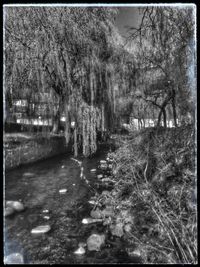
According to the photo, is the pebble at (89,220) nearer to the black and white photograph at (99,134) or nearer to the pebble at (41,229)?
the black and white photograph at (99,134)

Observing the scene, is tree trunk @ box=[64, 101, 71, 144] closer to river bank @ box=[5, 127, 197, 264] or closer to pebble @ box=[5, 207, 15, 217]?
river bank @ box=[5, 127, 197, 264]

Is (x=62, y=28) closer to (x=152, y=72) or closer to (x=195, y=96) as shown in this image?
(x=152, y=72)

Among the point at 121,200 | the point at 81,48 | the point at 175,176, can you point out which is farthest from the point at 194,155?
the point at 81,48

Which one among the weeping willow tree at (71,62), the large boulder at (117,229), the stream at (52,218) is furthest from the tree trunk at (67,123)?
the large boulder at (117,229)

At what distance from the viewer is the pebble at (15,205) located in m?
1.54

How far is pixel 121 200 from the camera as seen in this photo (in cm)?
206

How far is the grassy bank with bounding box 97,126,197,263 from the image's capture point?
4.23ft

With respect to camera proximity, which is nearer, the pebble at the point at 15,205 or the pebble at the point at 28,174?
the pebble at the point at 15,205

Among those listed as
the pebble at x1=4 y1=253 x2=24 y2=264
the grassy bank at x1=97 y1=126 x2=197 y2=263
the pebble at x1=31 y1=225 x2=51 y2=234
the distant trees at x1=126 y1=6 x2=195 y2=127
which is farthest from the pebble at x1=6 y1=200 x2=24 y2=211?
the distant trees at x1=126 y1=6 x2=195 y2=127

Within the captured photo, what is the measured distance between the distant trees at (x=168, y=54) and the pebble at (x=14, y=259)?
60.7 inches

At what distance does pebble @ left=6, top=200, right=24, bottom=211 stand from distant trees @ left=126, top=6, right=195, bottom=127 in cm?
148

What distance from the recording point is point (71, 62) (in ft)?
7.90

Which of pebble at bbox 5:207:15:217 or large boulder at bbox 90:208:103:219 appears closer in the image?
pebble at bbox 5:207:15:217

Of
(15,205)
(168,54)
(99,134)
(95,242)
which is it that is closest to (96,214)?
(95,242)
